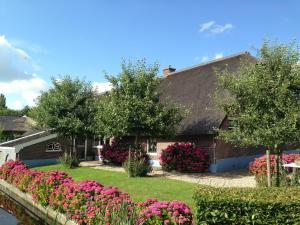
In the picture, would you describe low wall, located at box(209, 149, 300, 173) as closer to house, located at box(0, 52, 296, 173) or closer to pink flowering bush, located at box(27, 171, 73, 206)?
house, located at box(0, 52, 296, 173)

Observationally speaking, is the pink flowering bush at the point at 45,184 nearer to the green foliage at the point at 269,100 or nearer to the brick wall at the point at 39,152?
the green foliage at the point at 269,100

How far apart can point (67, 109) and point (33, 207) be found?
1125 centimetres

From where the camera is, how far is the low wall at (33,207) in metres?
Answer: 10.5

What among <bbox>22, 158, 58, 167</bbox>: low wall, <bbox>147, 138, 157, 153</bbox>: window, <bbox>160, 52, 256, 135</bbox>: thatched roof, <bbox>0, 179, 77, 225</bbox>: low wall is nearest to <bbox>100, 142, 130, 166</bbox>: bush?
<bbox>147, 138, 157, 153</bbox>: window

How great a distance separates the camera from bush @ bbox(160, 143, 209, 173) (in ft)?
65.1

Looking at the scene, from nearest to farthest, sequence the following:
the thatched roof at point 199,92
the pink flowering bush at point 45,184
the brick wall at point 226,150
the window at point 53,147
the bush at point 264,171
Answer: the pink flowering bush at point 45,184, the bush at point 264,171, the brick wall at point 226,150, the thatched roof at point 199,92, the window at point 53,147

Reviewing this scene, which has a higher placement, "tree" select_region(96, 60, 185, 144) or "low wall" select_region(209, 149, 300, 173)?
"tree" select_region(96, 60, 185, 144)

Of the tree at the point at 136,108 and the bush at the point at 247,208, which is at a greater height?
the tree at the point at 136,108

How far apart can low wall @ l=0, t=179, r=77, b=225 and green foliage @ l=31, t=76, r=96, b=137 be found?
6.29 meters

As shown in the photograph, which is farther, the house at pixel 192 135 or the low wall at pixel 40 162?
the low wall at pixel 40 162

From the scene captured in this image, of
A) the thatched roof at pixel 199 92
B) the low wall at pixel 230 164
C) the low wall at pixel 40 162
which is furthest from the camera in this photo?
the low wall at pixel 40 162

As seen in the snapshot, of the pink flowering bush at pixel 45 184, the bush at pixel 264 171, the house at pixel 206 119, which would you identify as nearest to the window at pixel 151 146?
the house at pixel 206 119

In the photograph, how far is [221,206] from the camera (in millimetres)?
7359

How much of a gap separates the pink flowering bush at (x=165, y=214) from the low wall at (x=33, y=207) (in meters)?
2.78
